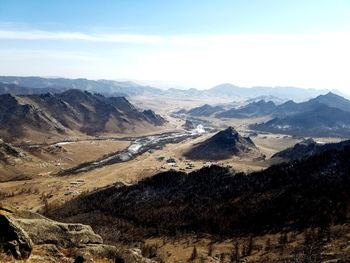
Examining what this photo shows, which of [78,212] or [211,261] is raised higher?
[211,261]

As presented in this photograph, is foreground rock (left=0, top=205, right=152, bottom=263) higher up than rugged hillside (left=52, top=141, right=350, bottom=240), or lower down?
higher up

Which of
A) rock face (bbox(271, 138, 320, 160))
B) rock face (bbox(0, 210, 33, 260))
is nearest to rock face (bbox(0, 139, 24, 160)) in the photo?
rock face (bbox(271, 138, 320, 160))

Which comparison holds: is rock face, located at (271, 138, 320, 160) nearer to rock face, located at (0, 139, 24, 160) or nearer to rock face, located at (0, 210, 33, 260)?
rock face, located at (0, 139, 24, 160)

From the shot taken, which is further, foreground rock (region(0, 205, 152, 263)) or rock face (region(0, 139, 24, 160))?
rock face (region(0, 139, 24, 160))

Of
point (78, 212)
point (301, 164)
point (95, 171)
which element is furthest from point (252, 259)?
point (95, 171)

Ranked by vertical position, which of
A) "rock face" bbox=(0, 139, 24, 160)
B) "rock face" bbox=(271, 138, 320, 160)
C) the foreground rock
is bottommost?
"rock face" bbox=(0, 139, 24, 160)

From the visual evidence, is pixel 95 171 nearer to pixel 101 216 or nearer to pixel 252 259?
pixel 101 216
